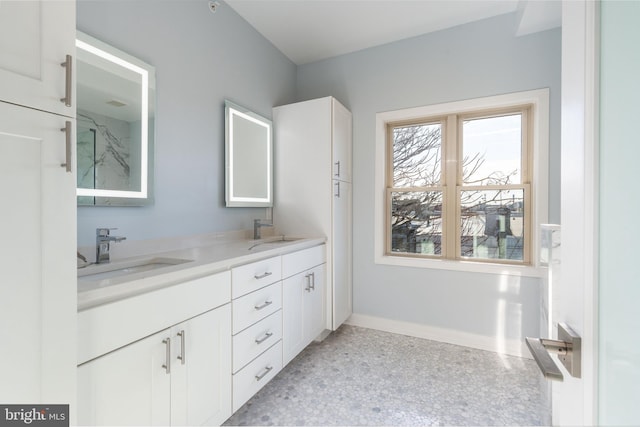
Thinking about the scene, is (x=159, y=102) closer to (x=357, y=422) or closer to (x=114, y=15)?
(x=114, y=15)

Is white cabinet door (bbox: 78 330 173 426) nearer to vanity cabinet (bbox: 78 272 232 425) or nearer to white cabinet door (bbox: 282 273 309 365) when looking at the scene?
vanity cabinet (bbox: 78 272 232 425)

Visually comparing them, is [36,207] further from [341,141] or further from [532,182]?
[532,182]

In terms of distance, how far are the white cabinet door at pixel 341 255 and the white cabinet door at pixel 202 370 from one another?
4.14ft

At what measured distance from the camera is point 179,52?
5.97ft

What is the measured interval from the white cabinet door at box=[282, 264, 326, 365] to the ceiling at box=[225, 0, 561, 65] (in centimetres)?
215

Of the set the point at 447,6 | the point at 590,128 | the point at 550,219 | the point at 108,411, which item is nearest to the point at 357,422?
the point at 108,411

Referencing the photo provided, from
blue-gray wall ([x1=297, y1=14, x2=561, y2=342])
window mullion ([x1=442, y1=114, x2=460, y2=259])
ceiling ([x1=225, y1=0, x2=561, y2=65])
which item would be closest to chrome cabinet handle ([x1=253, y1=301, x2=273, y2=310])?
blue-gray wall ([x1=297, y1=14, x2=561, y2=342])

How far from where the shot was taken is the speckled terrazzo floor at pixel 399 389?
158 centimetres

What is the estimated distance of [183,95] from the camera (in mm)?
1844

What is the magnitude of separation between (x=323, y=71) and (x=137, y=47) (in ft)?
6.18

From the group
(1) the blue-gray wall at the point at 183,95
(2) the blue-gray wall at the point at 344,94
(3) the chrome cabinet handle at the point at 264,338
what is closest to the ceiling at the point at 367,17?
(2) the blue-gray wall at the point at 344,94

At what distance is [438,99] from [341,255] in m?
1.71

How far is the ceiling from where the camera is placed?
→ 2.15m

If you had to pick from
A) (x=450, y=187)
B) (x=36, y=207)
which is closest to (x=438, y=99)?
(x=450, y=187)
